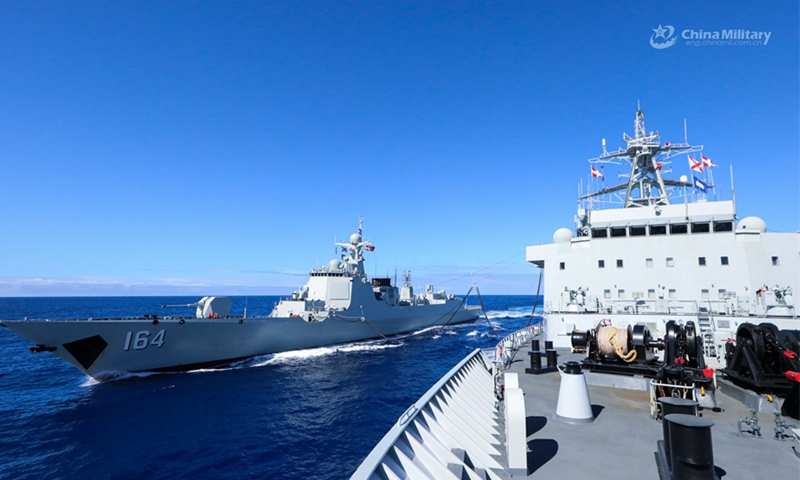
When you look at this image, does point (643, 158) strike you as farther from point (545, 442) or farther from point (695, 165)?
point (545, 442)

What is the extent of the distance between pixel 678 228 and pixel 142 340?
91.8ft

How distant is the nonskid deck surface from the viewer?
4909mm

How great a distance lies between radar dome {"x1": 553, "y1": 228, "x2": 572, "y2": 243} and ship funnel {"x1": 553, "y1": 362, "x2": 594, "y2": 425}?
11.3 metres

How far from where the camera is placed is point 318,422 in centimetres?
1488

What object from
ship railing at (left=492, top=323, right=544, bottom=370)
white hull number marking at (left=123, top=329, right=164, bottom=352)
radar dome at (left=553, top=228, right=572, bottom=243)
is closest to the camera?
ship railing at (left=492, top=323, right=544, bottom=370)

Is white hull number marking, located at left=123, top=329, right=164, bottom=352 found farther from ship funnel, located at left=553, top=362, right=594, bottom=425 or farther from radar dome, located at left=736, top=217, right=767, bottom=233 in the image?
radar dome, located at left=736, top=217, right=767, bottom=233

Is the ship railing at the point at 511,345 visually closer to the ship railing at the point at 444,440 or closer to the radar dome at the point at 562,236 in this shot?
the ship railing at the point at 444,440

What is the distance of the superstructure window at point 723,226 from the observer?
14758 mm

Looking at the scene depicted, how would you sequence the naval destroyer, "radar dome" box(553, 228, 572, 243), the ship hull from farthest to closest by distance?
the naval destroyer
the ship hull
"radar dome" box(553, 228, 572, 243)

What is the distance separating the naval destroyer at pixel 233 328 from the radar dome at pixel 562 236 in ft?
67.0

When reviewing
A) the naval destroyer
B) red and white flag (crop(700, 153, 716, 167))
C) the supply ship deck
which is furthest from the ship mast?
the naval destroyer

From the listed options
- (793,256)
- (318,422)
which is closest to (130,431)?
(318,422)

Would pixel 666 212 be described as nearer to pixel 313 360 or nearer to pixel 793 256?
pixel 793 256

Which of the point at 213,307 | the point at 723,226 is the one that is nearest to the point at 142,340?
the point at 213,307
